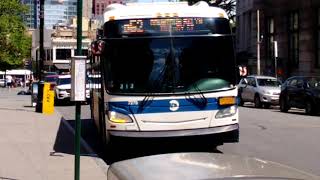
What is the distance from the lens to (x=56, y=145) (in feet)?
47.4

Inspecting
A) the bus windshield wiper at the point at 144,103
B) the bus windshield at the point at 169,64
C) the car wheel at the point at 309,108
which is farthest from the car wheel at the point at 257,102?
the bus windshield wiper at the point at 144,103

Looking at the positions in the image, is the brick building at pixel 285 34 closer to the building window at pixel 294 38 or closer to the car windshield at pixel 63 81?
the building window at pixel 294 38

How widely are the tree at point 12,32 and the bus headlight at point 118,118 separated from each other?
3969cm

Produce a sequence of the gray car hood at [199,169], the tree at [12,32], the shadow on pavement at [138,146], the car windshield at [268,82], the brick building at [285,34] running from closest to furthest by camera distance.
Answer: the gray car hood at [199,169], the shadow on pavement at [138,146], the car windshield at [268,82], the brick building at [285,34], the tree at [12,32]

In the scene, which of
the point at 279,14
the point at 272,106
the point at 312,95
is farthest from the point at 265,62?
the point at 312,95

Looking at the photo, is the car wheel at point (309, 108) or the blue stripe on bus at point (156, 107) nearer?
the blue stripe on bus at point (156, 107)

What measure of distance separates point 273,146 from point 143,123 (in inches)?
161

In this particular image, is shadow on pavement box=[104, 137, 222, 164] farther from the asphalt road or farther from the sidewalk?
the sidewalk

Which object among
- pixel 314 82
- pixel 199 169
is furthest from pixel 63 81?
pixel 199 169

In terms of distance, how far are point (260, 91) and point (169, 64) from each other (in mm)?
21020

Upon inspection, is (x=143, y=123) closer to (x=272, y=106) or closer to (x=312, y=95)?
(x=312, y=95)

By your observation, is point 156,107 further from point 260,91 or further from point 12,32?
point 12,32

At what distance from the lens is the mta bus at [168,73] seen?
38.8ft

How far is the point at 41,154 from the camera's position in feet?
42.0
